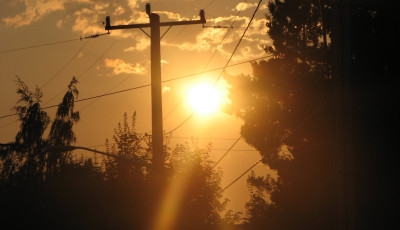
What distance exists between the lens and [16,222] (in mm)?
24203

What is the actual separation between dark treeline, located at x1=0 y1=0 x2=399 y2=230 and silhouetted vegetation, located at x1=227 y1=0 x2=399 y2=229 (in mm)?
55

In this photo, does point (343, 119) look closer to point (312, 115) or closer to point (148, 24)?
point (148, 24)

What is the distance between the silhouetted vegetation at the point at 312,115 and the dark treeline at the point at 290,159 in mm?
55

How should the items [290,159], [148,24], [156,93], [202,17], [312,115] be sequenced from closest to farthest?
[156,93] < [148,24] < [202,17] < [312,115] < [290,159]

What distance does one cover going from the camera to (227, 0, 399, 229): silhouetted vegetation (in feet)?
73.7

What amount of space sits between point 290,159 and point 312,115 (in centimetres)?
1165

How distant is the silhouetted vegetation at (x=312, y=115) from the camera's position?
22.5 metres

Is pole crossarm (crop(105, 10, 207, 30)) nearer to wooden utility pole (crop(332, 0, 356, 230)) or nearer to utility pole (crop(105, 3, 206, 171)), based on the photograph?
utility pole (crop(105, 3, 206, 171))

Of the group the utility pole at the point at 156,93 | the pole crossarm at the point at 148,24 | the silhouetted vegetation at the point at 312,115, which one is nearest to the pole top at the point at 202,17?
the pole crossarm at the point at 148,24

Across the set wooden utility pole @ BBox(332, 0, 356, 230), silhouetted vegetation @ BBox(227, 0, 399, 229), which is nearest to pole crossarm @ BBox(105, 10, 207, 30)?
silhouetted vegetation @ BBox(227, 0, 399, 229)

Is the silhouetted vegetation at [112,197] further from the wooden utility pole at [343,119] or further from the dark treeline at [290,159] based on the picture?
the wooden utility pole at [343,119]

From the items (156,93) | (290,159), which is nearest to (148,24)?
(156,93)

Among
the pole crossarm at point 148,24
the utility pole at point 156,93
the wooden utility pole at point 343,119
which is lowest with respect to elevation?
the wooden utility pole at point 343,119

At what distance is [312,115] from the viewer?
2906 centimetres
